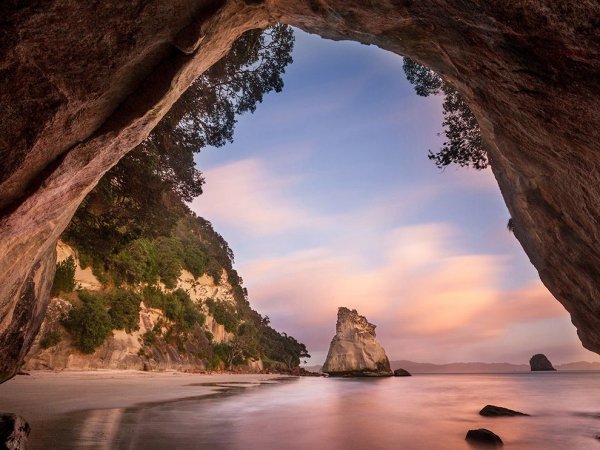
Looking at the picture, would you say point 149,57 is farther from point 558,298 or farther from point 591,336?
point 591,336

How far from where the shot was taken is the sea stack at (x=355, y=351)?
96500 millimetres

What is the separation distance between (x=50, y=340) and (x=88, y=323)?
8.15 feet

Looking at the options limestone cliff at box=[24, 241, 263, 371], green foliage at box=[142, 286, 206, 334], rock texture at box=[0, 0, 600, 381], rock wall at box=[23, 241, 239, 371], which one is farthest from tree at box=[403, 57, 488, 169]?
green foliage at box=[142, 286, 206, 334]

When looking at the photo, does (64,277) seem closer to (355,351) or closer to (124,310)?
(124,310)

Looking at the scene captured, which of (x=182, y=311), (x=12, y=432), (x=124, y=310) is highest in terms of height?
(x=182, y=311)

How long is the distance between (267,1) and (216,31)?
1017 millimetres

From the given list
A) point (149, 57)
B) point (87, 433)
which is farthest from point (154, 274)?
point (149, 57)

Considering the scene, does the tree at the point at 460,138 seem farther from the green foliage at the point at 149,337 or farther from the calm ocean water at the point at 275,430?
the green foliage at the point at 149,337

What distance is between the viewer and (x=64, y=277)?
26.8 metres

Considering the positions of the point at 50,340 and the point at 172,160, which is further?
the point at 50,340

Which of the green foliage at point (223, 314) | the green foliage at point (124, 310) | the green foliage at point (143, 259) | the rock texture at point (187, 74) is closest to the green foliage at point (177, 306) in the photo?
the green foliage at point (143, 259)

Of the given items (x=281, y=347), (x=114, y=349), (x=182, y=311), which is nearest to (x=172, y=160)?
(x=114, y=349)

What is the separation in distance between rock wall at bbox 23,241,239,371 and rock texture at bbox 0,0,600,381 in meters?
15.7

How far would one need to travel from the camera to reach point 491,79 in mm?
5926
